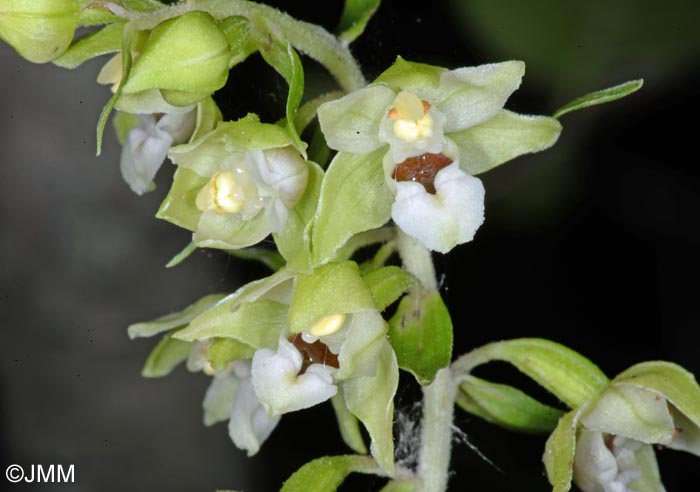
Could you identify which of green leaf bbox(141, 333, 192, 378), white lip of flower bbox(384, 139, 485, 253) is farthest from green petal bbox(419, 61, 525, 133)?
green leaf bbox(141, 333, 192, 378)

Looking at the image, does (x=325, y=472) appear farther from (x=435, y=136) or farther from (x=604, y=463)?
(x=435, y=136)

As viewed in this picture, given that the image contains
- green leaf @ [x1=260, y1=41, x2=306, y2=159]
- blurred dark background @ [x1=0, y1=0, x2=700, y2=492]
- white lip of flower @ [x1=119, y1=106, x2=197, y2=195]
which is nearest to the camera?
green leaf @ [x1=260, y1=41, x2=306, y2=159]

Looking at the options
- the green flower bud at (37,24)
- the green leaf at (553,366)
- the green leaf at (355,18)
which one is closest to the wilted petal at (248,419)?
the green leaf at (553,366)

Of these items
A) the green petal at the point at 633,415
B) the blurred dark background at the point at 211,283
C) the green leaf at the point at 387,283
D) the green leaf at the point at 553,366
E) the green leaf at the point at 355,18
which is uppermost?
the green leaf at the point at 355,18

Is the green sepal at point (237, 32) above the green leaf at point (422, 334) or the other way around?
above

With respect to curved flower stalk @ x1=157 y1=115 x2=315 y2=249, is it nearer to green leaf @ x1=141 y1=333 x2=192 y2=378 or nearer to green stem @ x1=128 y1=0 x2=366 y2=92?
green stem @ x1=128 y1=0 x2=366 y2=92

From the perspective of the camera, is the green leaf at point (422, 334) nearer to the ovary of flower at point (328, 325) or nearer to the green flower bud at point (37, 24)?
the ovary of flower at point (328, 325)
